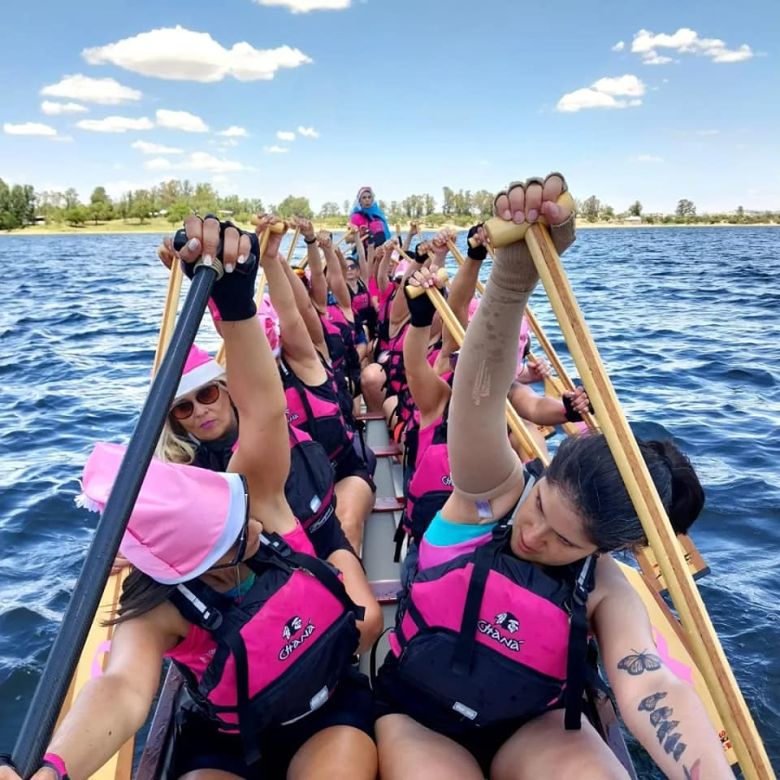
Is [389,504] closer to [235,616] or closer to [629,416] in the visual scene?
[235,616]

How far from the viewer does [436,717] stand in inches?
76.5

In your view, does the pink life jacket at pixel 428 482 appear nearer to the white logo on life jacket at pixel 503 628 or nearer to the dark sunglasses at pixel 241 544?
the white logo on life jacket at pixel 503 628

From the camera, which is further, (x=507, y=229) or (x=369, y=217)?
(x=369, y=217)

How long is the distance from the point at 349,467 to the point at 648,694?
8.39ft

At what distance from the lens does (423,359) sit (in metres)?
3.19

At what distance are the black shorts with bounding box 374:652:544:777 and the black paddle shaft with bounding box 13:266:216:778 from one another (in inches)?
43.6

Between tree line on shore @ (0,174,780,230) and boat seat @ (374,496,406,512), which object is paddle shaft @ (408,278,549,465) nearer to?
boat seat @ (374,496,406,512)

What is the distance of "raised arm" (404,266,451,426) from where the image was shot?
3.15m

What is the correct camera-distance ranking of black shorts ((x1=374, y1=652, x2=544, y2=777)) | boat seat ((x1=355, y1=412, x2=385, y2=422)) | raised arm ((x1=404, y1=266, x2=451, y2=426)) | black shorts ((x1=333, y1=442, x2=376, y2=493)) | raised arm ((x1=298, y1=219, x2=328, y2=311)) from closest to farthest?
black shorts ((x1=374, y1=652, x2=544, y2=777)) < raised arm ((x1=404, y1=266, x2=451, y2=426)) < black shorts ((x1=333, y1=442, x2=376, y2=493)) < raised arm ((x1=298, y1=219, x2=328, y2=311)) < boat seat ((x1=355, y1=412, x2=385, y2=422))

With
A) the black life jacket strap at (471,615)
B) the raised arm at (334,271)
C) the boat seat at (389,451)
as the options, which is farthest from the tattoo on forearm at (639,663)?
the raised arm at (334,271)

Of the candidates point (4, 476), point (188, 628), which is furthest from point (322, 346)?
point (4, 476)

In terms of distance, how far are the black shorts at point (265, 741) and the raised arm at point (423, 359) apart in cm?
154

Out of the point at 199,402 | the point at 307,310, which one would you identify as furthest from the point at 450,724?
the point at 307,310

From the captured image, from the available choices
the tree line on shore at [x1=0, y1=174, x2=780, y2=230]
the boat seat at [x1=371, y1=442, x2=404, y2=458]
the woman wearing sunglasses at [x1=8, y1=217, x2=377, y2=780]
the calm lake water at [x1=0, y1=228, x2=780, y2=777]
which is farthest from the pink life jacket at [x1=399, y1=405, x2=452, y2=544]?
the tree line on shore at [x1=0, y1=174, x2=780, y2=230]
